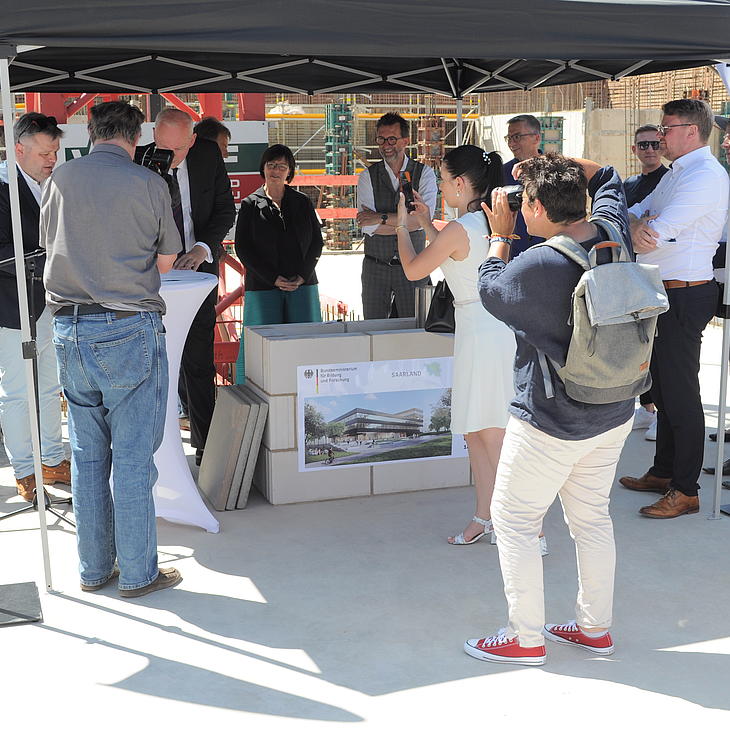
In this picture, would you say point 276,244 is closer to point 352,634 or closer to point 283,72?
point 283,72

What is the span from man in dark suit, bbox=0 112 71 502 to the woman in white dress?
1.68m

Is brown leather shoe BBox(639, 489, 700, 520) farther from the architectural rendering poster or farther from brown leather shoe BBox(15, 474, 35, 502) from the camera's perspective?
brown leather shoe BBox(15, 474, 35, 502)

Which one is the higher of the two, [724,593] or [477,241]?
[477,241]

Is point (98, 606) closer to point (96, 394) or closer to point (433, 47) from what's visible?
point (96, 394)

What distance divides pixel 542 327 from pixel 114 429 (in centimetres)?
160

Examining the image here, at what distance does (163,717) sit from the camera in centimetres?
266

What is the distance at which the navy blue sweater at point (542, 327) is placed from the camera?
2.60m

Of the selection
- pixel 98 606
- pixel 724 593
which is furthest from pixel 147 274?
pixel 724 593

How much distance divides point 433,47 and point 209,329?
220cm

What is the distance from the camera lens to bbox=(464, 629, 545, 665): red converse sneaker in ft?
9.65

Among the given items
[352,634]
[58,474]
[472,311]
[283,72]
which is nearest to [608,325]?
[472,311]

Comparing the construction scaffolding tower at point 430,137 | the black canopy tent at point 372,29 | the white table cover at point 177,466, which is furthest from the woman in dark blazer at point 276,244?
the construction scaffolding tower at point 430,137

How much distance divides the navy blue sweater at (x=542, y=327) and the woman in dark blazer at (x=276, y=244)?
9.50 feet

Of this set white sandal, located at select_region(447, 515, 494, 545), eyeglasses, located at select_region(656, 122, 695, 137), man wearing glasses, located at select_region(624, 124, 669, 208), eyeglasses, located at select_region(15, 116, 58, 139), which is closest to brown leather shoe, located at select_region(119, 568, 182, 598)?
white sandal, located at select_region(447, 515, 494, 545)
